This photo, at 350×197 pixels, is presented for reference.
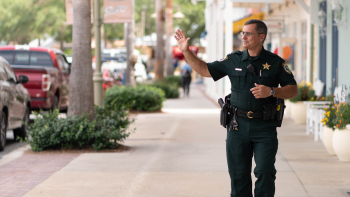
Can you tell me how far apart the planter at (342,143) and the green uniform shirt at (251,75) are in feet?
11.3

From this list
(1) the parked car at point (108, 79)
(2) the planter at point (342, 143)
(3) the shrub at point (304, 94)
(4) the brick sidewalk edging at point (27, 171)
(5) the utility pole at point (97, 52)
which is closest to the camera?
(4) the brick sidewalk edging at point (27, 171)

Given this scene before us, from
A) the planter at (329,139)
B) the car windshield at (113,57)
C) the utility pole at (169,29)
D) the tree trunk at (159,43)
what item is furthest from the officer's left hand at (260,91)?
the car windshield at (113,57)

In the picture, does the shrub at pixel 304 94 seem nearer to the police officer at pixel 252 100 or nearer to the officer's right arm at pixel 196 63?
the police officer at pixel 252 100

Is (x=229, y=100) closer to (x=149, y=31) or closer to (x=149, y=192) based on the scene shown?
(x=149, y=192)

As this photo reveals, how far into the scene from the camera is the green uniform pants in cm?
469

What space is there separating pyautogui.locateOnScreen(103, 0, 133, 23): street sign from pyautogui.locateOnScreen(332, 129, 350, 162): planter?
738 centimetres

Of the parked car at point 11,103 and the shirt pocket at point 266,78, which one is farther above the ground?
the shirt pocket at point 266,78

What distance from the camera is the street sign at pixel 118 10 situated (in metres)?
14.1

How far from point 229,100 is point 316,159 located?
3984 millimetres

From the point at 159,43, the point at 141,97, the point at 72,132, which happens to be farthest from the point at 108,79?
the point at 72,132

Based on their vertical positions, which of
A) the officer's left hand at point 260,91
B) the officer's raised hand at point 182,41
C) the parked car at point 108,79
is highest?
the officer's raised hand at point 182,41

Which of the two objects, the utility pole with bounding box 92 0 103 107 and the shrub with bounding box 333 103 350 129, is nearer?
the shrub with bounding box 333 103 350 129

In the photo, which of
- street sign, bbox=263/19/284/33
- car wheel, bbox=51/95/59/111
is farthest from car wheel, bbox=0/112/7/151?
street sign, bbox=263/19/284/33

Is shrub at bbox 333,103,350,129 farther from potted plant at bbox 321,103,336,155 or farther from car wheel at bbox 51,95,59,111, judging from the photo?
car wheel at bbox 51,95,59,111
